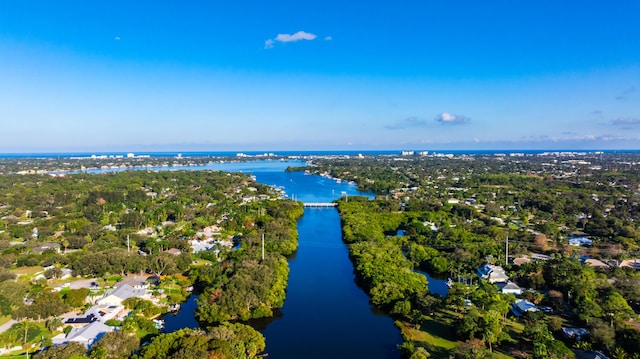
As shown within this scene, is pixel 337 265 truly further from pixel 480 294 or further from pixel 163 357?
pixel 163 357

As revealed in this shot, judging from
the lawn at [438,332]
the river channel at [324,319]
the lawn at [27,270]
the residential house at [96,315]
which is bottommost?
the river channel at [324,319]

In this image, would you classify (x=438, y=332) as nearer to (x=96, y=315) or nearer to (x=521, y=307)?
(x=521, y=307)

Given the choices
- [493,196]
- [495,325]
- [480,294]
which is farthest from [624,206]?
[495,325]

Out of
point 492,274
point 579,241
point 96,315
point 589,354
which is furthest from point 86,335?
point 579,241

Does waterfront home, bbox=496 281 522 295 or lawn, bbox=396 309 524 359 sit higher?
waterfront home, bbox=496 281 522 295

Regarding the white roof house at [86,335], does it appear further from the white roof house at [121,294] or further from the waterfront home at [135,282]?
the waterfront home at [135,282]

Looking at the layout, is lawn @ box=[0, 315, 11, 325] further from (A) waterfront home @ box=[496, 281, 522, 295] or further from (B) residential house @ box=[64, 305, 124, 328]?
(A) waterfront home @ box=[496, 281, 522, 295]

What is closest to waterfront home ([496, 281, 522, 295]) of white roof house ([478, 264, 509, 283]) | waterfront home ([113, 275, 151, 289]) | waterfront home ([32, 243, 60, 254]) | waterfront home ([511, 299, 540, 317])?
white roof house ([478, 264, 509, 283])

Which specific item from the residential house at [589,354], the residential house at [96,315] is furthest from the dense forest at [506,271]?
the residential house at [96,315]
